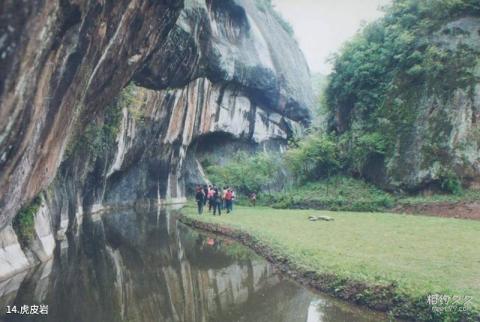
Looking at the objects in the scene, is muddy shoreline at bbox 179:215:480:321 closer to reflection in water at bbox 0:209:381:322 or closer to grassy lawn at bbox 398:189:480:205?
reflection in water at bbox 0:209:381:322

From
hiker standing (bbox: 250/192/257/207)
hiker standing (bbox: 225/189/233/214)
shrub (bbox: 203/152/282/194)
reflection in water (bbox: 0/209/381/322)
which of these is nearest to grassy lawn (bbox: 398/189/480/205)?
hiker standing (bbox: 225/189/233/214)

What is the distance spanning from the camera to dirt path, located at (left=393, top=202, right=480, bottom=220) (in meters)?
17.8

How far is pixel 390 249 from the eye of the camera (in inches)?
420

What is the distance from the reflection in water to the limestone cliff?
1.41 meters

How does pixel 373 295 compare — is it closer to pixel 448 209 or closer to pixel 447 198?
pixel 448 209

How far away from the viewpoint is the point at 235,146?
42938 millimetres

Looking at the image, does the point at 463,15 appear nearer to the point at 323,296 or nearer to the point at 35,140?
the point at 323,296

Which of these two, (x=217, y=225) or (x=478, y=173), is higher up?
(x=478, y=173)

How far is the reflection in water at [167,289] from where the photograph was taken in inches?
278

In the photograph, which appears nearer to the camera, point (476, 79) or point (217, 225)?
point (217, 225)

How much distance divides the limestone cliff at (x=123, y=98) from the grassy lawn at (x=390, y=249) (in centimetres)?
640

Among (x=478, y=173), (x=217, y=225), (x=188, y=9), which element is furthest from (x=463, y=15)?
(x=217, y=225)

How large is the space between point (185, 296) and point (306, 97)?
44.7m

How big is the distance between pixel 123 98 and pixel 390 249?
46.5ft
